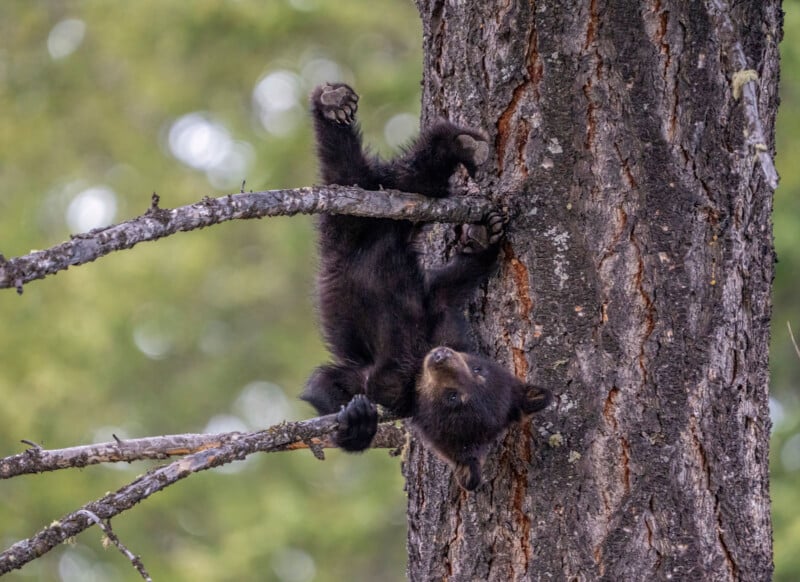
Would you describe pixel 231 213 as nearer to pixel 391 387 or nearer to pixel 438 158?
pixel 438 158

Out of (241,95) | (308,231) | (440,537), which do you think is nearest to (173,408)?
(308,231)

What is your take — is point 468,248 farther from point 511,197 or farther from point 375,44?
point 375,44

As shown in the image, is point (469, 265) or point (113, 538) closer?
point (113, 538)

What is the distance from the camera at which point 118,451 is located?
3604 millimetres

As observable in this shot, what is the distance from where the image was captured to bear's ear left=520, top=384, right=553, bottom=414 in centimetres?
360

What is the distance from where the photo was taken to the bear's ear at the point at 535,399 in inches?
142

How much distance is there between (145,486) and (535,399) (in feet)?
4.33

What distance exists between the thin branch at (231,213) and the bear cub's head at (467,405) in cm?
58

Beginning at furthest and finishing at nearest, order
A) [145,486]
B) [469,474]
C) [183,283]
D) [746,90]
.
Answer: [183,283] → [469,474] → [746,90] → [145,486]

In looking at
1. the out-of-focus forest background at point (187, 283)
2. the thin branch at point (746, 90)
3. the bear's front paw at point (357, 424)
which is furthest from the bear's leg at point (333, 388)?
the out-of-focus forest background at point (187, 283)

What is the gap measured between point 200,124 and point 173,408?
3.55m

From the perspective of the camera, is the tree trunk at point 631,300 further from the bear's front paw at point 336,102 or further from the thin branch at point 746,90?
the bear's front paw at point 336,102

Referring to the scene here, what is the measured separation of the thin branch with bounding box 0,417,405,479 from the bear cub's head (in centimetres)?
43

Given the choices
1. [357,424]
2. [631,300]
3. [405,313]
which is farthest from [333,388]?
[631,300]
